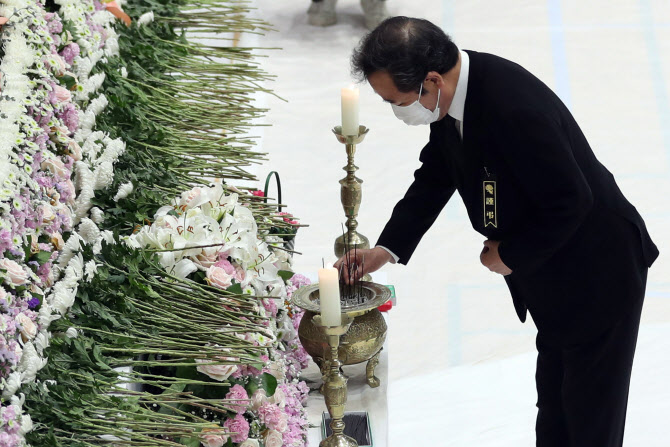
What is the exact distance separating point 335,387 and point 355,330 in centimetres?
31

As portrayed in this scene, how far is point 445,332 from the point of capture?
142 inches

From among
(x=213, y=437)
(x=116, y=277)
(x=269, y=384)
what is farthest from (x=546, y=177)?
(x=116, y=277)

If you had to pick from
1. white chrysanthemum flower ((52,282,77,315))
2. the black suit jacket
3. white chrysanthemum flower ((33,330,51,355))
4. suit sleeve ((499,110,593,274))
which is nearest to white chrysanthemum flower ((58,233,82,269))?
white chrysanthemum flower ((52,282,77,315))

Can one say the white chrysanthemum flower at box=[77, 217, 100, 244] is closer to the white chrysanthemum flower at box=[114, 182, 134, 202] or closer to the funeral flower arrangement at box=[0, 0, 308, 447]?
the funeral flower arrangement at box=[0, 0, 308, 447]

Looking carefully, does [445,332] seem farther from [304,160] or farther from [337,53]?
[337,53]

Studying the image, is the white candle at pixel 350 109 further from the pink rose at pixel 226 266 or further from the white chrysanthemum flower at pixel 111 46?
the white chrysanthemum flower at pixel 111 46

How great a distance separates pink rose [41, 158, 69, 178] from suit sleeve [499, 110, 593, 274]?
3.30ft

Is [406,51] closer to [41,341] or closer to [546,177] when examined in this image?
[546,177]

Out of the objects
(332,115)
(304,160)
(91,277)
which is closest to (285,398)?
(91,277)

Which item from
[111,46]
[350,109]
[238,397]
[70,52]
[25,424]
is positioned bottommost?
[25,424]

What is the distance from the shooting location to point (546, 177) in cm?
203

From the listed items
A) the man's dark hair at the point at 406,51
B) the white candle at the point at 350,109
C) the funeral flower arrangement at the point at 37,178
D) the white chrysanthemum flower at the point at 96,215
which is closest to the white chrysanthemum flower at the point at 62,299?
the funeral flower arrangement at the point at 37,178

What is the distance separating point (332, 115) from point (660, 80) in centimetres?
180

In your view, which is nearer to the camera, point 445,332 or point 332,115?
point 445,332
